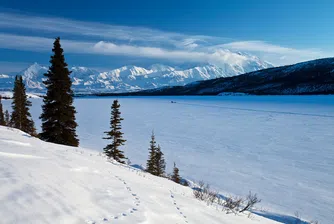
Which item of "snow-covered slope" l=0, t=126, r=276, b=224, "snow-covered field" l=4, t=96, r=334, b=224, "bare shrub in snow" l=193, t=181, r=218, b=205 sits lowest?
"snow-covered field" l=4, t=96, r=334, b=224

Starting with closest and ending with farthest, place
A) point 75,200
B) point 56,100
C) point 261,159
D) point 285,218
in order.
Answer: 1. point 75,200
2. point 285,218
3. point 56,100
4. point 261,159

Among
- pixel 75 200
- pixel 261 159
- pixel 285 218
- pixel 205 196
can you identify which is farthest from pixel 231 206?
pixel 261 159

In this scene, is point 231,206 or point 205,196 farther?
point 205,196

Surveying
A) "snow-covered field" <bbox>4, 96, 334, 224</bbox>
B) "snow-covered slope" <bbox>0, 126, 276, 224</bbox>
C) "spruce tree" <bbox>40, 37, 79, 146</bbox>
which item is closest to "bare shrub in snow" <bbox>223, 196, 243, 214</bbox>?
"snow-covered slope" <bbox>0, 126, 276, 224</bbox>

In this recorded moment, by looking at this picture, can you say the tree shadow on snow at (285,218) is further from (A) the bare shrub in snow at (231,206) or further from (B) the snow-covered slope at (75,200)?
(B) the snow-covered slope at (75,200)

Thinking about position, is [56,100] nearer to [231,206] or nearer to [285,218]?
[231,206]

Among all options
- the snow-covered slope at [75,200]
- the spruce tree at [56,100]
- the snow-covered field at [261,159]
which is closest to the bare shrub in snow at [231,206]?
the snow-covered slope at [75,200]

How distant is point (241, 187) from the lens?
16469 millimetres

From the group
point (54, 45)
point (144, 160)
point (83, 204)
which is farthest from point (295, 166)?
point (54, 45)

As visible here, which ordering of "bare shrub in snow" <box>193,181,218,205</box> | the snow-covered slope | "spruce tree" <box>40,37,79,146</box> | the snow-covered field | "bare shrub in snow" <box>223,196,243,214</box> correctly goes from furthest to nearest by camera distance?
"spruce tree" <box>40,37,79,146</box>
the snow-covered field
"bare shrub in snow" <box>193,181,218,205</box>
"bare shrub in snow" <box>223,196,243,214</box>
the snow-covered slope

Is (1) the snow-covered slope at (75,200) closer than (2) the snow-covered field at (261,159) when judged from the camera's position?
Yes

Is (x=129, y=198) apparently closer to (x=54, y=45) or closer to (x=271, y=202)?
(x=271, y=202)

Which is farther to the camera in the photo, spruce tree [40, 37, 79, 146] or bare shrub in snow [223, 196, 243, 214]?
spruce tree [40, 37, 79, 146]

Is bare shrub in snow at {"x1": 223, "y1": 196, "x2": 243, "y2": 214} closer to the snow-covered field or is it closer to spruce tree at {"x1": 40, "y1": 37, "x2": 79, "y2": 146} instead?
the snow-covered field
